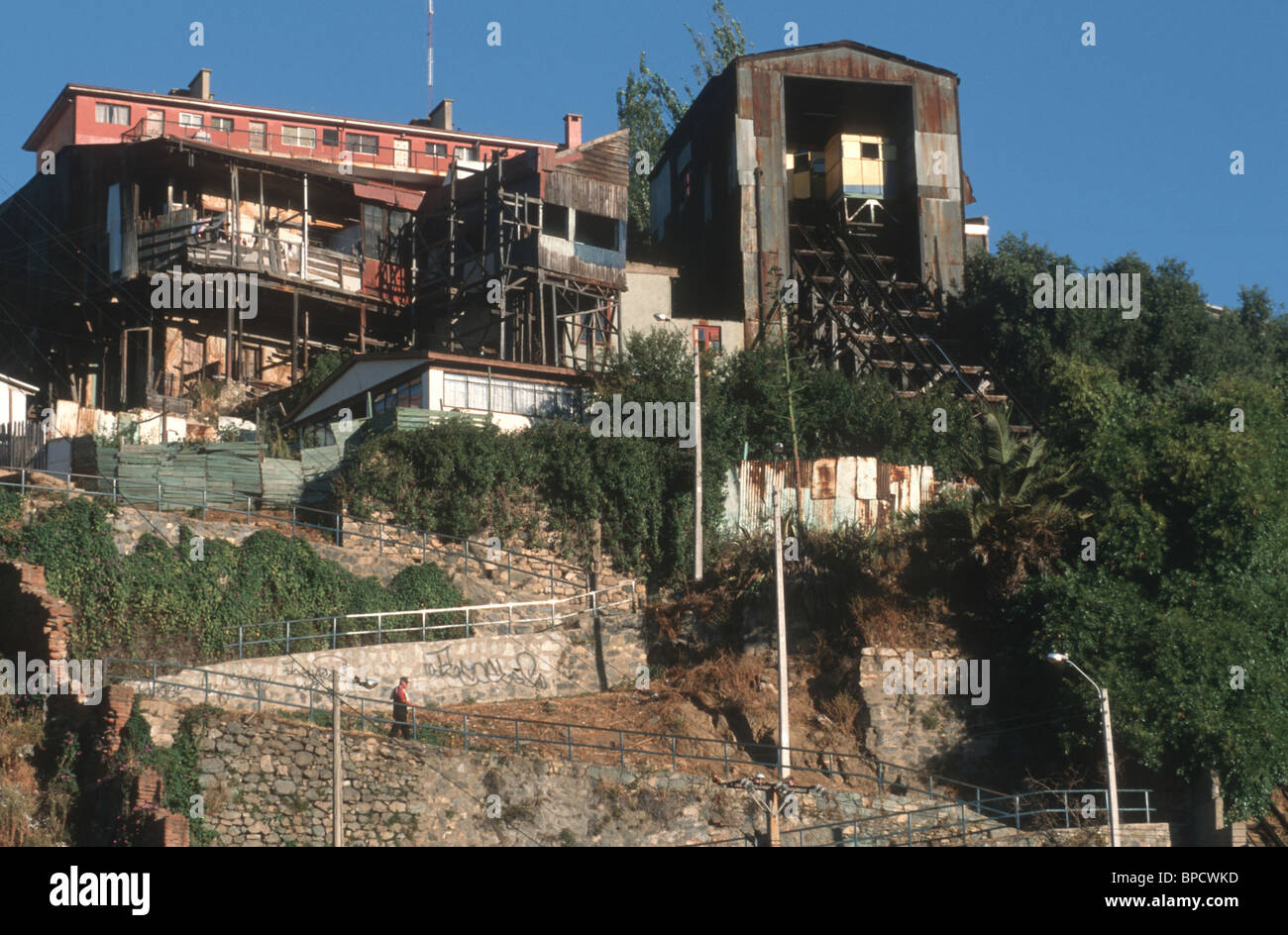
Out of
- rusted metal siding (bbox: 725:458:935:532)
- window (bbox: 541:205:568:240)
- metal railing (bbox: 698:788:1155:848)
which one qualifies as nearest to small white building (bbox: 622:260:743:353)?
window (bbox: 541:205:568:240)

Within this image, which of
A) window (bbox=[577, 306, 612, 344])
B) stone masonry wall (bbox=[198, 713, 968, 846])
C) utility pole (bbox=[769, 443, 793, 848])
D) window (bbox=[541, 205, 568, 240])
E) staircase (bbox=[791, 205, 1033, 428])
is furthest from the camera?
window (bbox=[541, 205, 568, 240])

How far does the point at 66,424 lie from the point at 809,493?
19.9 metres

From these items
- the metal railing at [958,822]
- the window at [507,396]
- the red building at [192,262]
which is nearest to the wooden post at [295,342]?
the red building at [192,262]

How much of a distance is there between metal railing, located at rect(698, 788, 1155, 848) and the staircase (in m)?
15.1

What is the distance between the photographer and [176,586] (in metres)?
35.3

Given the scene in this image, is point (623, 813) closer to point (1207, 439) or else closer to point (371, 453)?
point (371, 453)

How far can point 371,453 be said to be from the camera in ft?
132

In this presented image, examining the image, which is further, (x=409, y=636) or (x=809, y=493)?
(x=809, y=493)

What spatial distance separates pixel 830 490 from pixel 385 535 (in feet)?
36.3

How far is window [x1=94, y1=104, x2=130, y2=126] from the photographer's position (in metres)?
63.9

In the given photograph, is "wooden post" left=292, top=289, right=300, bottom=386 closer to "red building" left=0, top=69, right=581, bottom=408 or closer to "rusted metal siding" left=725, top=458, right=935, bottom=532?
"red building" left=0, top=69, right=581, bottom=408

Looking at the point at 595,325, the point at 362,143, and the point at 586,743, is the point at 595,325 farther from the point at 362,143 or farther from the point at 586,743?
the point at 362,143

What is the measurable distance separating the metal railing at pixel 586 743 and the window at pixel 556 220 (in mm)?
20120

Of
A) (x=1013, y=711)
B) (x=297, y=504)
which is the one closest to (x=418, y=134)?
(x=297, y=504)
